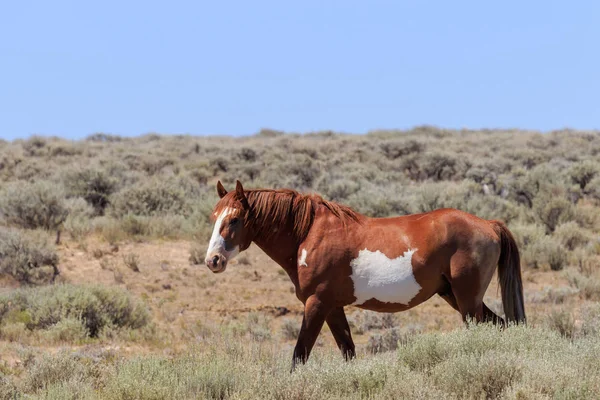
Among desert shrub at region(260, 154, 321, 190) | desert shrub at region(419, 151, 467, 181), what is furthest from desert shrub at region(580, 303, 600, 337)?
desert shrub at region(419, 151, 467, 181)

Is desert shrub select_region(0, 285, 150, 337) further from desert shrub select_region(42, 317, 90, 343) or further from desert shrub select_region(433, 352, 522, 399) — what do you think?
desert shrub select_region(433, 352, 522, 399)

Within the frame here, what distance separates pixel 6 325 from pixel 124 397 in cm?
502

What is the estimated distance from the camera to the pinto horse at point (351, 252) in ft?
19.8

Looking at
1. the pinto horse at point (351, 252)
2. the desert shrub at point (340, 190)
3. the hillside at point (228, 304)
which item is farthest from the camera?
the desert shrub at point (340, 190)

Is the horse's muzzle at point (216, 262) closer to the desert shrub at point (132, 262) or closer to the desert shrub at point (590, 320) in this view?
the desert shrub at point (590, 320)

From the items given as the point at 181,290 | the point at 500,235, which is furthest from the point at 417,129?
the point at 500,235

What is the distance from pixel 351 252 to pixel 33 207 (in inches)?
400

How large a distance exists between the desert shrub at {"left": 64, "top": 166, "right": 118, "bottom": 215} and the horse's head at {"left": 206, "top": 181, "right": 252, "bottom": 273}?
1244 cm

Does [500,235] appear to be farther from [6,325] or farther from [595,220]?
[595,220]

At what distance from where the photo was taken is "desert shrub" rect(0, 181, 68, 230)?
46.9ft

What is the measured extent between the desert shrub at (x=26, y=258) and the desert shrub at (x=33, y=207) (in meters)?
2.31

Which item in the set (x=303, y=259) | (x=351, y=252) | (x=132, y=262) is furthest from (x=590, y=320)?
(x=132, y=262)

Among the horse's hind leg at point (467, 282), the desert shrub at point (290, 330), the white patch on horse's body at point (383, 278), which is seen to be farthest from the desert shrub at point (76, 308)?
the horse's hind leg at point (467, 282)

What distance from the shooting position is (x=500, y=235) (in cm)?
658
